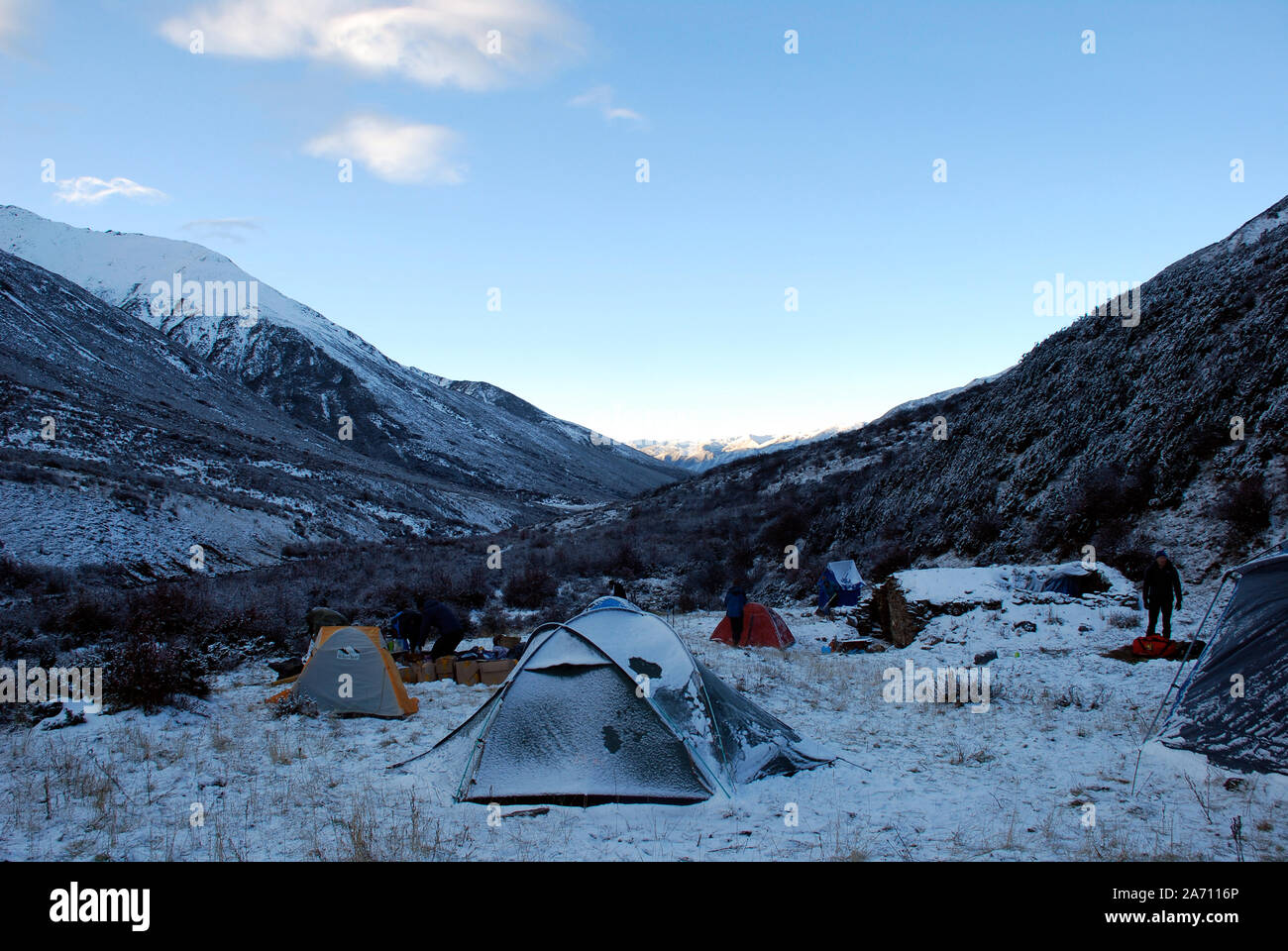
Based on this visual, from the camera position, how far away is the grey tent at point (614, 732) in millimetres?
6816

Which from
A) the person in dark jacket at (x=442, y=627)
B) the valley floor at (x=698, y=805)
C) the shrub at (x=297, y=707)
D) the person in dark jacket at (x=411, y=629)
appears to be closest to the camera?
the valley floor at (x=698, y=805)

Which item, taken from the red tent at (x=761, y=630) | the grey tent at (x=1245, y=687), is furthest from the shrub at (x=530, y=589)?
the grey tent at (x=1245, y=687)

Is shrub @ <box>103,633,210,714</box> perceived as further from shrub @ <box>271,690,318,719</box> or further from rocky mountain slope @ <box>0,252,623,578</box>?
rocky mountain slope @ <box>0,252,623,578</box>

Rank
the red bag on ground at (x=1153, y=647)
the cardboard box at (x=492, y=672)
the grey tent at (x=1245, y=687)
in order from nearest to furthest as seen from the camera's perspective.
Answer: the grey tent at (x=1245, y=687) → the red bag on ground at (x=1153, y=647) → the cardboard box at (x=492, y=672)

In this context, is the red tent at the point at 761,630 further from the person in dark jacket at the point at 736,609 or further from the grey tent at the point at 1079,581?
the grey tent at the point at 1079,581

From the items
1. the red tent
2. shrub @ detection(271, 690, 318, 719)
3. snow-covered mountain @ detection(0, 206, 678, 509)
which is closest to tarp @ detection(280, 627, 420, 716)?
shrub @ detection(271, 690, 318, 719)

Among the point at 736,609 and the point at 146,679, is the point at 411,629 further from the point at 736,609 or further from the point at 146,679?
the point at 736,609

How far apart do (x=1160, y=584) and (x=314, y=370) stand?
118343 millimetres

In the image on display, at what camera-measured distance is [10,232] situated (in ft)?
454

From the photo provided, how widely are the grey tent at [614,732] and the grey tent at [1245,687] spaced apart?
3543 millimetres

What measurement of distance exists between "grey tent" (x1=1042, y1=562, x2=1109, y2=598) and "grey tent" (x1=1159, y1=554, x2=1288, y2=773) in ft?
27.3

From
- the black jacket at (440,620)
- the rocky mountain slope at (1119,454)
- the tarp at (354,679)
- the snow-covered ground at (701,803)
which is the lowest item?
the snow-covered ground at (701,803)

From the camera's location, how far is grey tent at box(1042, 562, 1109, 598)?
51.0ft

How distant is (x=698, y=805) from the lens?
661 centimetres
